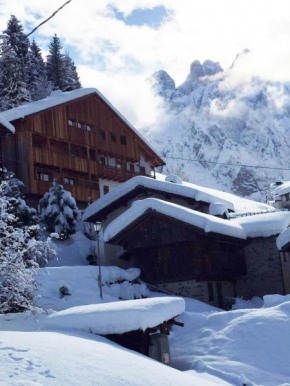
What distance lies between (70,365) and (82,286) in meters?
12.0

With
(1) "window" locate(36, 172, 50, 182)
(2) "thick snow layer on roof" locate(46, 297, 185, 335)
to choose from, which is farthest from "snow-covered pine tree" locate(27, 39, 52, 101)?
(2) "thick snow layer on roof" locate(46, 297, 185, 335)

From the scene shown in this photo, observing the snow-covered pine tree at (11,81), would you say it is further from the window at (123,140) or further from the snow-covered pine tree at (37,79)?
the window at (123,140)

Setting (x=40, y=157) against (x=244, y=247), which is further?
(x=40, y=157)

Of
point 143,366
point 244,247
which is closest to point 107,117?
point 244,247

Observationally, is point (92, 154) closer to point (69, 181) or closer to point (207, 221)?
point (69, 181)

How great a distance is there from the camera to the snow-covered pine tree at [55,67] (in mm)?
57781

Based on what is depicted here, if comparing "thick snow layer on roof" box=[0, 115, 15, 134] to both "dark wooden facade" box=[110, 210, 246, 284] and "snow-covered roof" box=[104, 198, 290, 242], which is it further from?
"dark wooden facade" box=[110, 210, 246, 284]

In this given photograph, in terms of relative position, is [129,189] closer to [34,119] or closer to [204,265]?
[204,265]

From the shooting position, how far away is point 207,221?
Result: 22000 mm

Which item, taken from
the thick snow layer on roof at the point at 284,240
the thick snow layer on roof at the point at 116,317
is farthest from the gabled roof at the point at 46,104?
the thick snow layer on roof at the point at 116,317

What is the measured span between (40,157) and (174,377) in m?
26.9

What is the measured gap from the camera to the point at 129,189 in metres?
28.4

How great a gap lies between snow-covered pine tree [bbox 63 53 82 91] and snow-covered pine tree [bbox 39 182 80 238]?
26301 millimetres

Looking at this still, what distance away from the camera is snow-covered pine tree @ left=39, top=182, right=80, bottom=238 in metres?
31.0
